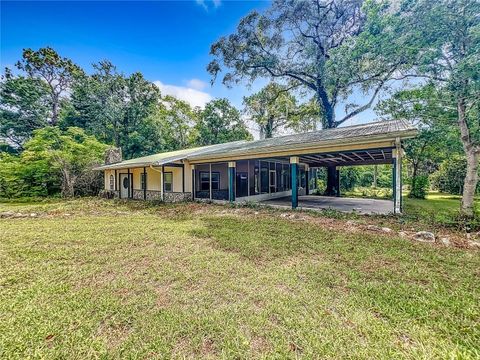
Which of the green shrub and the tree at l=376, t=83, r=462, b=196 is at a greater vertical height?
the tree at l=376, t=83, r=462, b=196

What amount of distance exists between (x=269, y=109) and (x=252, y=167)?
1433 centimetres

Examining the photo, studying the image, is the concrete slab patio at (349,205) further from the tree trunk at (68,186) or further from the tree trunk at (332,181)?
the tree trunk at (68,186)

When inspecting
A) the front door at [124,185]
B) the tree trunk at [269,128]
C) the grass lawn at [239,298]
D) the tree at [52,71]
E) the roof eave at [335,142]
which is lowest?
the grass lawn at [239,298]

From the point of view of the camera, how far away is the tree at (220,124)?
96.5ft

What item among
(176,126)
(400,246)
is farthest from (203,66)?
(400,246)

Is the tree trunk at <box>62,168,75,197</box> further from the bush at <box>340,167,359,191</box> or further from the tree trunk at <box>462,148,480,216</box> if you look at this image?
the bush at <box>340,167,359,191</box>

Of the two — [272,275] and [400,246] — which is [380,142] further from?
[272,275]

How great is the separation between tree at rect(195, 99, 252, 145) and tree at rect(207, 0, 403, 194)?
34.5 feet

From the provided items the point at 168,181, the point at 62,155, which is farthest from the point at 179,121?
the point at 168,181

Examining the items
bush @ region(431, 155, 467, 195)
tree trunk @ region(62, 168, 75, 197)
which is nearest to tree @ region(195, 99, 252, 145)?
tree trunk @ region(62, 168, 75, 197)

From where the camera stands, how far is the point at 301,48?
16.9 m

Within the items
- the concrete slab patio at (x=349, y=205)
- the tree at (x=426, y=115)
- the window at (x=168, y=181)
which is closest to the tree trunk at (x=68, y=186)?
the window at (x=168, y=181)

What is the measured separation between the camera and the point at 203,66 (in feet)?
61.9

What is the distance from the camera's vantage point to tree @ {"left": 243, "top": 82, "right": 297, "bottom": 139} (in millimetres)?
24109
